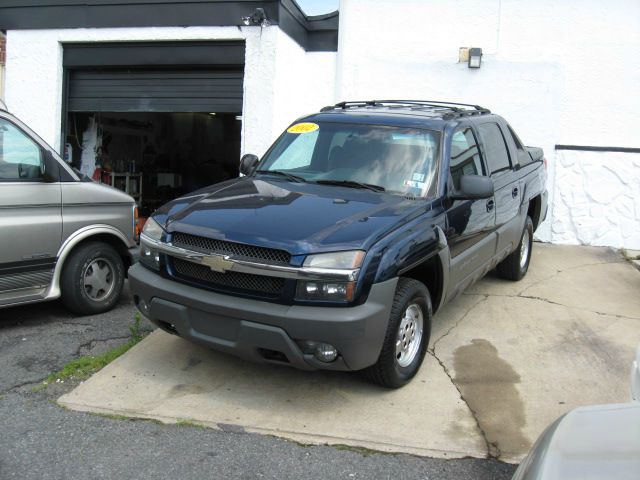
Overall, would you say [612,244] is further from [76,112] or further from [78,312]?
[76,112]

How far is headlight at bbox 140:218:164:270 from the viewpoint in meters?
4.17

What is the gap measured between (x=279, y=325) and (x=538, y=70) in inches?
286

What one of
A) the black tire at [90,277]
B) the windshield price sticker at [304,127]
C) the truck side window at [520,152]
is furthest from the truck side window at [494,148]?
the black tire at [90,277]

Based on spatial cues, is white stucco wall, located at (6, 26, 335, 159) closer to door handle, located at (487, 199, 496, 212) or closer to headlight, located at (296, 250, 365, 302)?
door handle, located at (487, 199, 496, 212)

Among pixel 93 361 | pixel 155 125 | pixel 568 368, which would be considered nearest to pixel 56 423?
pixel 93 361

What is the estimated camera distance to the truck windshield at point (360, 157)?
4.61 m

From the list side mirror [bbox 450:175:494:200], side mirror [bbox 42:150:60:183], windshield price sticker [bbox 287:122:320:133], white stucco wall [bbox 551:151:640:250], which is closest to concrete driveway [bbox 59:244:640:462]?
side mirror [bbox 450:175:494:200]

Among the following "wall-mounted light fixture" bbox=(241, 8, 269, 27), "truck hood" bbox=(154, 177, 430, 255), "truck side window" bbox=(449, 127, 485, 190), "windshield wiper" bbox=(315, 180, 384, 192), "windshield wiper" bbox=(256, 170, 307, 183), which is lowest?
"truck hood" bbox=(154, 177, 430, 255)

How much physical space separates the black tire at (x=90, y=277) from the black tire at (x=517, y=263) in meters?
4.20

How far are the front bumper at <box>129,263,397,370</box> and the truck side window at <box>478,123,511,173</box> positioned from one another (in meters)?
2.48

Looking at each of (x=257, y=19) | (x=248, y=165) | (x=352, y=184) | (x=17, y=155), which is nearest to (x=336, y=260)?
(x=352, y=184)

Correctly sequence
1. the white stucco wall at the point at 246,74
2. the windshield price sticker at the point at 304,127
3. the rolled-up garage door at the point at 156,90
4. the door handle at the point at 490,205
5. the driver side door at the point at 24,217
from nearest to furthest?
1. the driver side door at the point at 24,217
2. the windshield price sticker at the point at 304,127
3. the door handle at the point at 490,205
4. the white stucco wall at the point at 246,74
5. the rolled-up garage door at the point at 156,90

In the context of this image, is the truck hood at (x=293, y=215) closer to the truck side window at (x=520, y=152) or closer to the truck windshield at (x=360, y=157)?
the truck windshield at (x=360, y=157)

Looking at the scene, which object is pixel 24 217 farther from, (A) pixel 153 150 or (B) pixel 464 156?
(A) pixel 153 150
